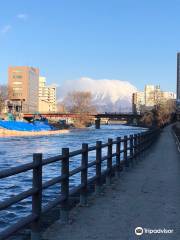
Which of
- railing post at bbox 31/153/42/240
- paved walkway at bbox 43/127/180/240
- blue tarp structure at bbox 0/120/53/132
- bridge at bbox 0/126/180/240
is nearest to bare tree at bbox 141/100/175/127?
blue tarp structure at bbox 0/120/53/132

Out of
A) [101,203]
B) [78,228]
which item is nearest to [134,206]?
[101,203]

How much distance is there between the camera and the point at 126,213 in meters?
9.93

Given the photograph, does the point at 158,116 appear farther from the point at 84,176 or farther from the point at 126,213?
the point at 126,213

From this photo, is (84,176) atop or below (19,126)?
atop

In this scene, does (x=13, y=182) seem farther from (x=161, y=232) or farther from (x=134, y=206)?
(x=161, y=232)

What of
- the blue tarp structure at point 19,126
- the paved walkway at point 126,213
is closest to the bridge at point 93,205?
the paved walkway at point 126,213

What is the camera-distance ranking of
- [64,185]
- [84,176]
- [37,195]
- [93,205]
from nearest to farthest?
[37,195], [64,185], [84,176], [93,205]

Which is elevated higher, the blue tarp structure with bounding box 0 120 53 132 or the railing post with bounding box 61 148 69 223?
the railing post with bounding box 61 148 69 223

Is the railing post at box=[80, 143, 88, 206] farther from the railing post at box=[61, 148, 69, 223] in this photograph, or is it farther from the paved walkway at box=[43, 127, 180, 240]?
the railing post at box=[61, 148, 69, 223]

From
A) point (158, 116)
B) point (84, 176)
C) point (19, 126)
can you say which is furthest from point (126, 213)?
point (158, 116)

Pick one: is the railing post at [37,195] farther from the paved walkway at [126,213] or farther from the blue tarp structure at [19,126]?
the blue tarp structure at [19,126]

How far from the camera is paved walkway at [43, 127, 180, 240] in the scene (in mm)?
8023

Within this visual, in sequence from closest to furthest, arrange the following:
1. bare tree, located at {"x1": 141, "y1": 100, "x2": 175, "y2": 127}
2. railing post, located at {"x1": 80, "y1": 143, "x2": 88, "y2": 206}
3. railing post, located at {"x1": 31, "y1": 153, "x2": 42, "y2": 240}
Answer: railing post, located at {"x1": 31, "y1": 153, "x2": 42, "y2": 240} < railing post, located at {"x1": 80, "y1": 143, "x2": 88, "y2": 206} < bare tree, located at {"x1": 141, "y1": 100, "x2": 175, "y2": 127}

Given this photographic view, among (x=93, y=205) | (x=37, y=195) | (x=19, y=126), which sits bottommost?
(x=19, y=126)
